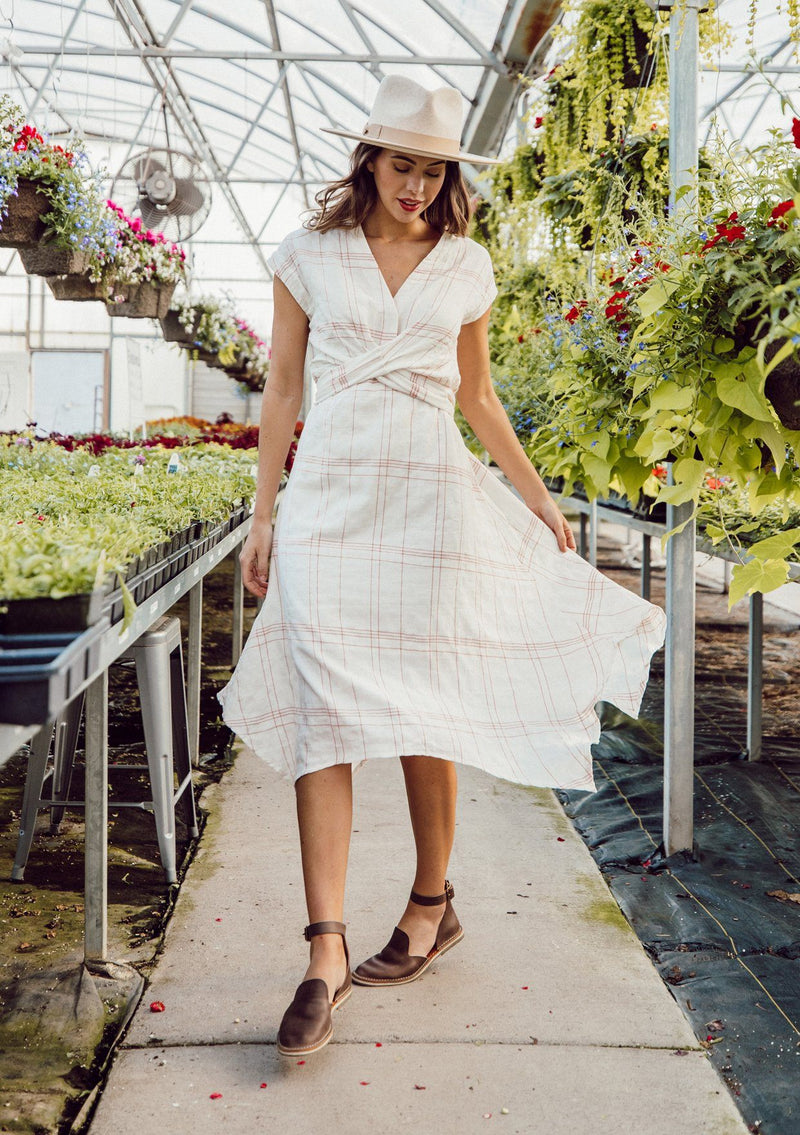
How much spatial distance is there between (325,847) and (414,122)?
1.13 meters

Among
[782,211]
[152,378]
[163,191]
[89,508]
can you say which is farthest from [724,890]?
[152,378]

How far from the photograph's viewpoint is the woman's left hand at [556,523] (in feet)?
6.59

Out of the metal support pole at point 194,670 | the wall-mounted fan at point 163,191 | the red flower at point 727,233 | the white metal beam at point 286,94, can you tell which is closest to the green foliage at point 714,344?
the red flower at point 727,233

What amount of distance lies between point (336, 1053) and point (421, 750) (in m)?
0.45

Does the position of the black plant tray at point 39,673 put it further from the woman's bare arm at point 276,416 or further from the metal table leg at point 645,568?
the metal table leg at point 645,568

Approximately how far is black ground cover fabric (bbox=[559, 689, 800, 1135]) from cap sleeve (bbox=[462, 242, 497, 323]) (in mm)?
1179

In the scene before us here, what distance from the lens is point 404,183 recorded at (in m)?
1.79

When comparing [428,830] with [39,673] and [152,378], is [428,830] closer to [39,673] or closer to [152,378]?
[39,673]

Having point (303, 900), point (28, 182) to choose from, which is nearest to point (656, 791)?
point (303, 900)

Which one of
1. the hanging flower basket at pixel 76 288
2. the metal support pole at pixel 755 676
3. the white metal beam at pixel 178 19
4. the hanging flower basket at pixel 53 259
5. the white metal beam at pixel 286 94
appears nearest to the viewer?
the metal support pole at pixel 755 676

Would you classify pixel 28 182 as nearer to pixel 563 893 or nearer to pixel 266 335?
pixel 563 893

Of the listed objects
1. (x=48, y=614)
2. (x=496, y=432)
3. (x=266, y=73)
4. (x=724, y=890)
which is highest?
(x=266, y=73)

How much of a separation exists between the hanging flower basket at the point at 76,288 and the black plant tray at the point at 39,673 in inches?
118

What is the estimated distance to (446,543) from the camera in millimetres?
1802
